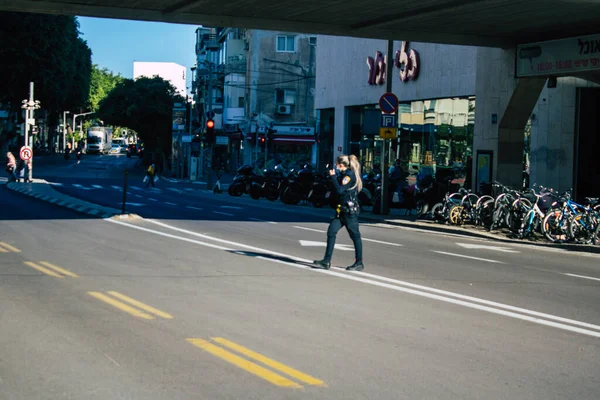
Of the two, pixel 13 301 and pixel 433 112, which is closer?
pixel 13 301

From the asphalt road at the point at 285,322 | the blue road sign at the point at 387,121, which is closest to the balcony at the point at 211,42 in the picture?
the blue road sign at the point at 387,121

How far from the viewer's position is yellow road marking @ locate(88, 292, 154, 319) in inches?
360

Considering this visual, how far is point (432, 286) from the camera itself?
1222cm

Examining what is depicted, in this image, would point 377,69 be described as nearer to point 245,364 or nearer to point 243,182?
point 243,182

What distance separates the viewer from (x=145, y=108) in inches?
3396

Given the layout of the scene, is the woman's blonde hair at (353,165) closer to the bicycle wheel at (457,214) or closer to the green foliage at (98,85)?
the bicycle wheel at (457,214)

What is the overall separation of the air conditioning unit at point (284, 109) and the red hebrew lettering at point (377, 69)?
31949 mm

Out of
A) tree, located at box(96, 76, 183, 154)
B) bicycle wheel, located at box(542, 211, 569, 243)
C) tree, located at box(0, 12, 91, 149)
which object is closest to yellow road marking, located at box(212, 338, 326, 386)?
bicycle wheel, located at box(542, 211, 569, 243)

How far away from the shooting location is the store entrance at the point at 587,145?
25406 millimetres

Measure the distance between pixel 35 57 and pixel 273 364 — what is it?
203ft

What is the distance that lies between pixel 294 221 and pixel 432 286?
1220 cm

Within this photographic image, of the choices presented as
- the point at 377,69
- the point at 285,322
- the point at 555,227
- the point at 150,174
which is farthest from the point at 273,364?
the point at 150,174

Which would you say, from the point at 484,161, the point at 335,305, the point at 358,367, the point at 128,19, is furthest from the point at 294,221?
the point at 358,367

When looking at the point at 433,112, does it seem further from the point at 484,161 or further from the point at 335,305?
the point at 335,305
